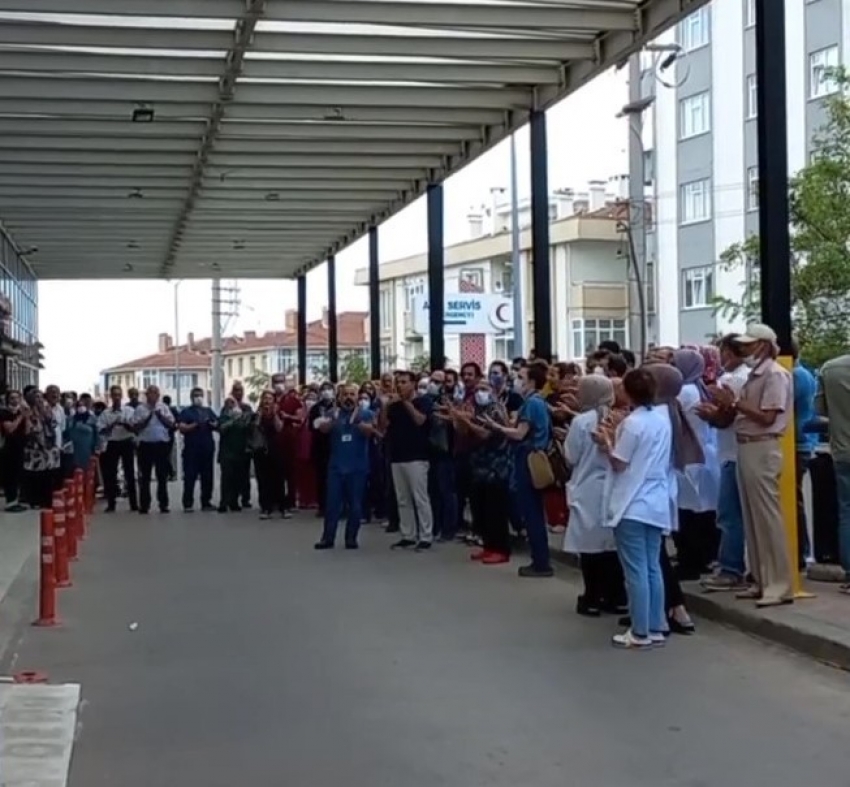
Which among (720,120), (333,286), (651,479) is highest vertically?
(720,120)

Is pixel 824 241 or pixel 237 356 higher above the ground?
pixel 824 241

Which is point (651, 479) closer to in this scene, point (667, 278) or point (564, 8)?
point (564, 8)

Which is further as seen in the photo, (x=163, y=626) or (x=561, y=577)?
(x=561, y=577)

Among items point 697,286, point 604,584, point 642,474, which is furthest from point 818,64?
point 642,474

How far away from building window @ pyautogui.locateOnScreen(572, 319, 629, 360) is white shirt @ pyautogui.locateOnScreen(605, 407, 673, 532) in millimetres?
56442

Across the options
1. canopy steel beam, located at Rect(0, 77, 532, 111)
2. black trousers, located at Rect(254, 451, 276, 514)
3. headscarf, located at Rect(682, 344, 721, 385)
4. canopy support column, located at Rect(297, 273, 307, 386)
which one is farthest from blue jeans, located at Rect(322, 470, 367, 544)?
canopy support column, located at Rect(297, 273, 307, 386)

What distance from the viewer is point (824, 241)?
93.8 ft

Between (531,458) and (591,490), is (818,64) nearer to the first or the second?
(531,458)

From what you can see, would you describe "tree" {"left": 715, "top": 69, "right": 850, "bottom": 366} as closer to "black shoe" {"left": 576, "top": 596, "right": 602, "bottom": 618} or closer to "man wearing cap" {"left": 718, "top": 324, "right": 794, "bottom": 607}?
"black shoe" {"left": 576, "top": 596, "right": 602, "bottom": 618}

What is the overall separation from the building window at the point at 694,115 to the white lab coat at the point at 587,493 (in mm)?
44867

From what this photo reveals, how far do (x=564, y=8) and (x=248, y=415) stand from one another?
9.10m

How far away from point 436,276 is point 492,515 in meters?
8.26

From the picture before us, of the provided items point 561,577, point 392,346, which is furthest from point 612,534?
point 392,346

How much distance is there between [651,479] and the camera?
30.6 feet
